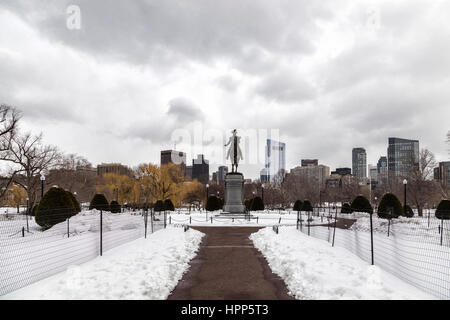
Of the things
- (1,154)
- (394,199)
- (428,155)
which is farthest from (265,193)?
(1,154)

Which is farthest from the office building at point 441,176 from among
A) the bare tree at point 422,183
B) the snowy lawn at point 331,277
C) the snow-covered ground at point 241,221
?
the snowy lawn at point 331,277

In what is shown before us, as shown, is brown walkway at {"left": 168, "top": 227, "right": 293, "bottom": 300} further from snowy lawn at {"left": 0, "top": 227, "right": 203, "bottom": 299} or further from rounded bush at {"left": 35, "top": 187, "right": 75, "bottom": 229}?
rounded bush at {"left": 35, "top": 187, "right": 75, "bottom": 229}

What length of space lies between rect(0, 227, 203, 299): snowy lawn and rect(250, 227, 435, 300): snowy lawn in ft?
10.2

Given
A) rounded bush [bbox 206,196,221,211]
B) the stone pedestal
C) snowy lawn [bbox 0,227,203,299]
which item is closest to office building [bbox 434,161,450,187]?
the stone pedestal

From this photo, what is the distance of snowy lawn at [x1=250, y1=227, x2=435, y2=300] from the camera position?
6.51 metres

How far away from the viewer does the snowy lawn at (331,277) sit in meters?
6.51

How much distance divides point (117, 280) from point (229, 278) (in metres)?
3.02

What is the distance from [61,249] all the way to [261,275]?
9510mm

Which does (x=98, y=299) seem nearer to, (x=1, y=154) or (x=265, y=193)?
(x=1, y=154)

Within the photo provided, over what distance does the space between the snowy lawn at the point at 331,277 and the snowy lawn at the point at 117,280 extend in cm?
311

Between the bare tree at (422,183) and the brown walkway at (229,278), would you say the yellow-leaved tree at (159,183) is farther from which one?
the brown walkway at (229,278)

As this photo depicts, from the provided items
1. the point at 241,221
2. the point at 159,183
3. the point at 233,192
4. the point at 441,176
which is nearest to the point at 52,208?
the point at 241,221

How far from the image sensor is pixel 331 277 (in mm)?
7555

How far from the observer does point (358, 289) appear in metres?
6.68
